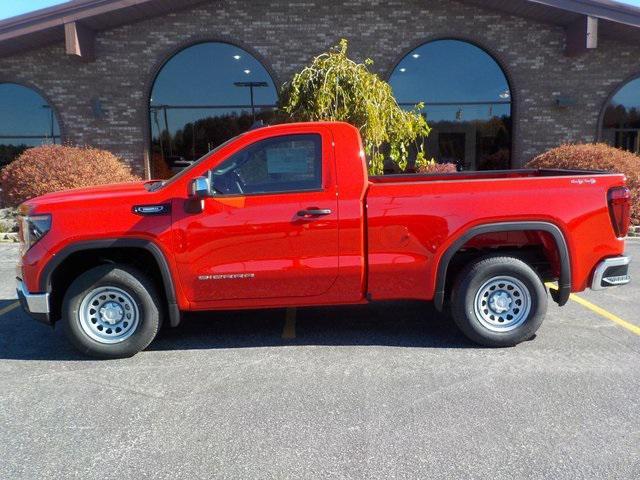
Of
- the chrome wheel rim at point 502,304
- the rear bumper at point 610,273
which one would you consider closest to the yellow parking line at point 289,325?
the chrome wheel rim at point 502,304

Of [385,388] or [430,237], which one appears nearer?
[385,388]

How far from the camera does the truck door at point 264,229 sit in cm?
454

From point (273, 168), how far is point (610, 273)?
307 centimetres

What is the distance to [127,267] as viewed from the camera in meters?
4.71

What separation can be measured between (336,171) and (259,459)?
245 cm

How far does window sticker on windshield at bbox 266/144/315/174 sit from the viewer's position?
4699 mm

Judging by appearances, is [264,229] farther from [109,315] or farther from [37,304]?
[37,304]

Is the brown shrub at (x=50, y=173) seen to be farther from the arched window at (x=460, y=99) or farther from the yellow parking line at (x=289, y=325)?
the arched window at (x=460, y=99)

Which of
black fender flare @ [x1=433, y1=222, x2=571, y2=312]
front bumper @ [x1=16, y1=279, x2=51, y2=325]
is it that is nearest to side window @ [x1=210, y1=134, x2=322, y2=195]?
black fender flare @ [x1=433, y1=222, x2=571, y2=312]

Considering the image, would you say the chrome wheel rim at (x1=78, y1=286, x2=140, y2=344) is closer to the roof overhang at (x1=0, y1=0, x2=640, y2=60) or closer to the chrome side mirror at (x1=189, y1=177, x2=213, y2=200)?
the chrome side mirror at (x1=189, y1=177, x2=213, y2=200)

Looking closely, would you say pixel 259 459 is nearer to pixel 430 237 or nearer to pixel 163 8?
pixel 430 237

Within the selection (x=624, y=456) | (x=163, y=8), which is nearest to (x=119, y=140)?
(x=163, y=8)

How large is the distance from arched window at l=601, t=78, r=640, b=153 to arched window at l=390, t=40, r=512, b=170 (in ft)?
8.74

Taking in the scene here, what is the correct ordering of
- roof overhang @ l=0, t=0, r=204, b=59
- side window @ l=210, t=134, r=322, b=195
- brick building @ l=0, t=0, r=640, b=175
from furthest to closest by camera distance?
brick building @ l=0, t=0, r=640, b=175 < roof overhang @ l=0, t=0, r=204, b=59 < side window @ l=210, t=134, r=322, b=195
